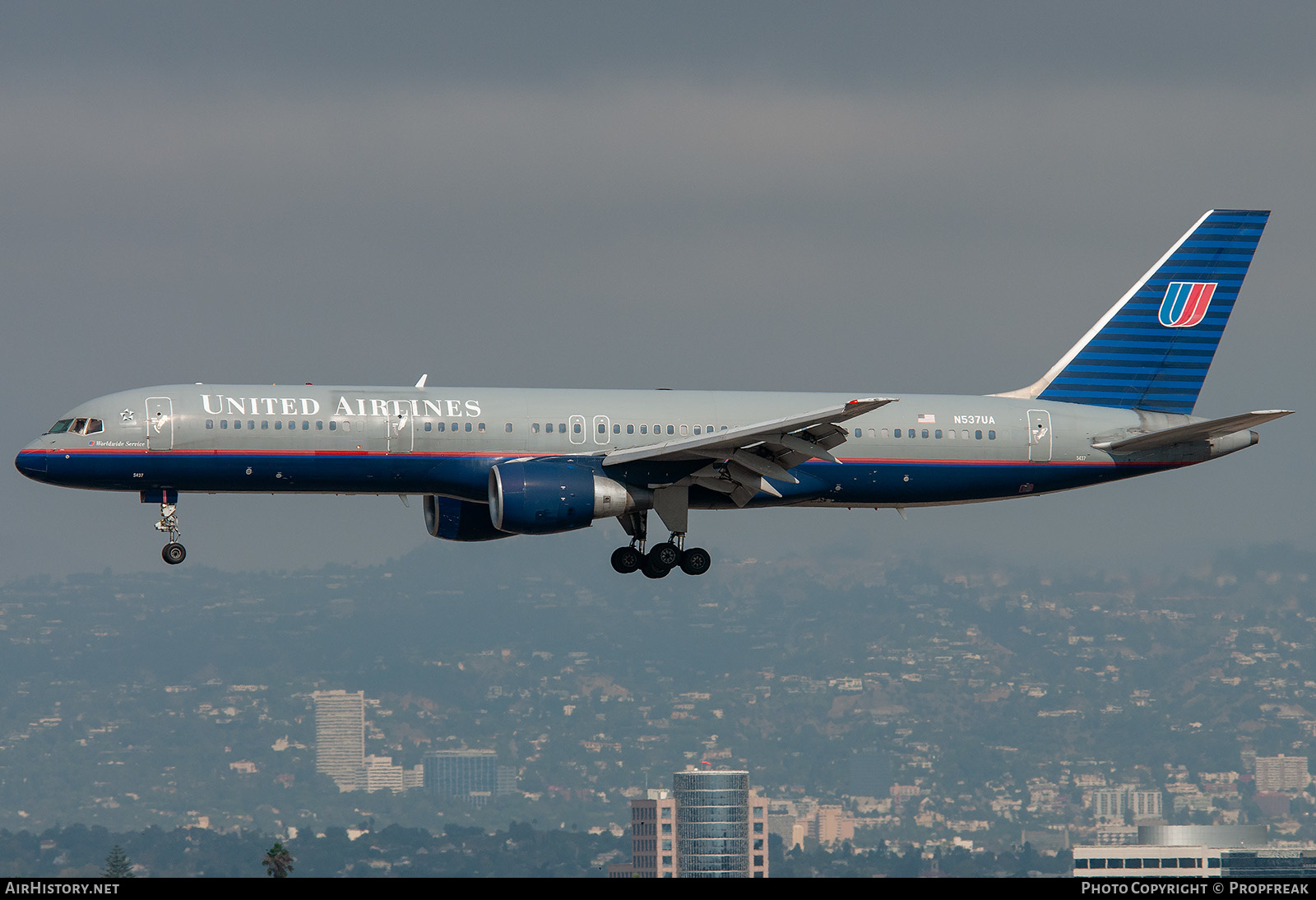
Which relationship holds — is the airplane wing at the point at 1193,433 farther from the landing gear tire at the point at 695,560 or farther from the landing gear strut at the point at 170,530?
the landing gear strut at the point at 170,530

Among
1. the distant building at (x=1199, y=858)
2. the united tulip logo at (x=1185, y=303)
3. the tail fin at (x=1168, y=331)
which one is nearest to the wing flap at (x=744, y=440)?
the tail fin at (x=1168, y=331)

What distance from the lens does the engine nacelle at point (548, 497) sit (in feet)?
174

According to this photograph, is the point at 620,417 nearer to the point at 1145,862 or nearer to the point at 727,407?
the point at 727,407

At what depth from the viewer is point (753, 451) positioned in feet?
181

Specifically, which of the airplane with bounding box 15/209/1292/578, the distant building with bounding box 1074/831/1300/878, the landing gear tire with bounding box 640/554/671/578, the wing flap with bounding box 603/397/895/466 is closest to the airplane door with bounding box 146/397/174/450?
the airplane with bounding box 15/209/1292/578

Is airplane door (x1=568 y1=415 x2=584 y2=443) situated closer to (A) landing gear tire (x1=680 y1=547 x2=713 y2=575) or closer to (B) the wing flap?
(B) the wing flap

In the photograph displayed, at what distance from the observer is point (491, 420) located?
55.2 m

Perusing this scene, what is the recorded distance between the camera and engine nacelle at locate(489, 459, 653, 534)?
2084 inches

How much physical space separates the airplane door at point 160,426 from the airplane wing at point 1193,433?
1165 inches

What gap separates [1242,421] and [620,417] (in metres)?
19.4

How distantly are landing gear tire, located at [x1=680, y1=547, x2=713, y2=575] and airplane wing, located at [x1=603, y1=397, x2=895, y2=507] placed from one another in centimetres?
249

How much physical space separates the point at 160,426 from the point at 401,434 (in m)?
6.99

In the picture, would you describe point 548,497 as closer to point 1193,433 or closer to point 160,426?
point 160,426
